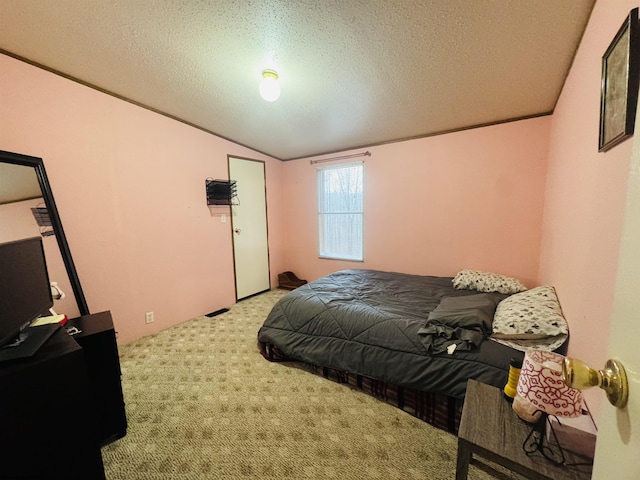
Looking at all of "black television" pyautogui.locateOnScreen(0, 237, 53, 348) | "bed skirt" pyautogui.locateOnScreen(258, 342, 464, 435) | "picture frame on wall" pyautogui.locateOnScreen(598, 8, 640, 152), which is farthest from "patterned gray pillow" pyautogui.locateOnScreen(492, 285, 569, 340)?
"black television" pyautogui.locateOnScreen(0, 237, 53, 348)

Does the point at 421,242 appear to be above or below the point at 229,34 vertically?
below

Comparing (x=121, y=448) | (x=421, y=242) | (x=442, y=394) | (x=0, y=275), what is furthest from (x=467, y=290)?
(x=0, y=275)

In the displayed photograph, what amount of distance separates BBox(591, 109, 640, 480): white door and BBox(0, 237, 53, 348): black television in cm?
178

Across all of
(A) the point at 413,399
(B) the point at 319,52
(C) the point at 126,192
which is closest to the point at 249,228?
(C) the point at 126,192

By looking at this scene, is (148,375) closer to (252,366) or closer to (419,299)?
(252,366)

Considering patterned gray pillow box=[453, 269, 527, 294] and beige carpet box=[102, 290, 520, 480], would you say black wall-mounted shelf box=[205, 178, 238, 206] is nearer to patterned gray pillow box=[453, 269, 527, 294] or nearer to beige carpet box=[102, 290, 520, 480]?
beige carpet box=[102, 290, 520, 480]

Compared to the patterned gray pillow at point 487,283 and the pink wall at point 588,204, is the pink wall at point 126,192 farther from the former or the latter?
the pink wall at point 588,204

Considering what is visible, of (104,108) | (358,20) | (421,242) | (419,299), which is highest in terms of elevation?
(358,20)

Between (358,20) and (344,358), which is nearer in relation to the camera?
(358,20)

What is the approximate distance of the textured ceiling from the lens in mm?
1474

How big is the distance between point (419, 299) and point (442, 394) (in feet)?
2.91

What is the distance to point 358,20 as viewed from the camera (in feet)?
4.99

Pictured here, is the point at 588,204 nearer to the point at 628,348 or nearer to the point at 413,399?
the point at 628,348

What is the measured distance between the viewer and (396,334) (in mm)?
1742
